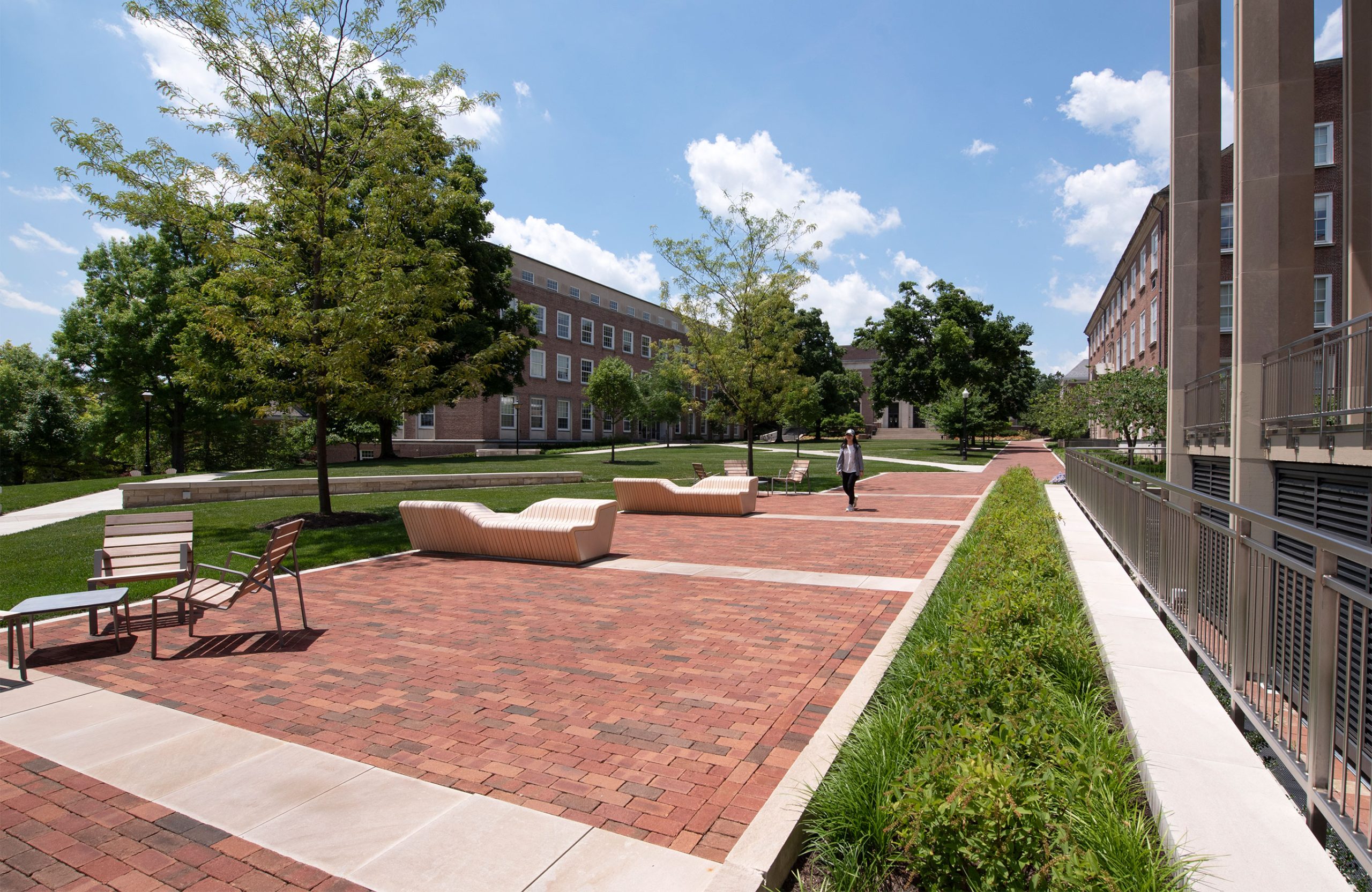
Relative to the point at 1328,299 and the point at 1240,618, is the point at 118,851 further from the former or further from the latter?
the point at 1328,299

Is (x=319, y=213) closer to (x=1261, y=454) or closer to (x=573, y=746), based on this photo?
(x=573, y=746)

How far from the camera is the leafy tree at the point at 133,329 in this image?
33219 millimetres

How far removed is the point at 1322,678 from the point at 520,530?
8.37m

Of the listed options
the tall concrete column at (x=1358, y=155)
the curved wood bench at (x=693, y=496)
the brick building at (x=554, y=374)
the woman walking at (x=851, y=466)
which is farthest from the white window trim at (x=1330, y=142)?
the brick building at (x=554, y=374)

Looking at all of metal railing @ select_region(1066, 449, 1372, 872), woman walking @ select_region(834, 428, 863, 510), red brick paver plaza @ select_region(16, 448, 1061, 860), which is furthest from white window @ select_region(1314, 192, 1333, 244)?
red brick paver plaza @ select_region(16, 448, 1061, 860)

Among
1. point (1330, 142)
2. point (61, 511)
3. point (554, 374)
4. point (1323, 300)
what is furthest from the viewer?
point (554, 374)

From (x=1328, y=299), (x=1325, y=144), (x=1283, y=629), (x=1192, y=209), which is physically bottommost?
(x=1283, y=629)

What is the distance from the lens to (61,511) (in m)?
17.1

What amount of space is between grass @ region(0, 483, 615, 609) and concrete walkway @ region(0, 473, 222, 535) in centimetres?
56

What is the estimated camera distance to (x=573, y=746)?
4055 millimetres

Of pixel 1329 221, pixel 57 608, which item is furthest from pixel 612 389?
pixel 57 608

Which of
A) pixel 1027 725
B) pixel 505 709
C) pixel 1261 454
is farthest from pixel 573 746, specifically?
pixel 1261 454

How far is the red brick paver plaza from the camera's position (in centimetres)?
368

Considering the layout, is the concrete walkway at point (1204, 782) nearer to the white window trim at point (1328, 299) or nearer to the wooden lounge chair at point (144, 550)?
the wooden lounge chair at point (144, 550)
